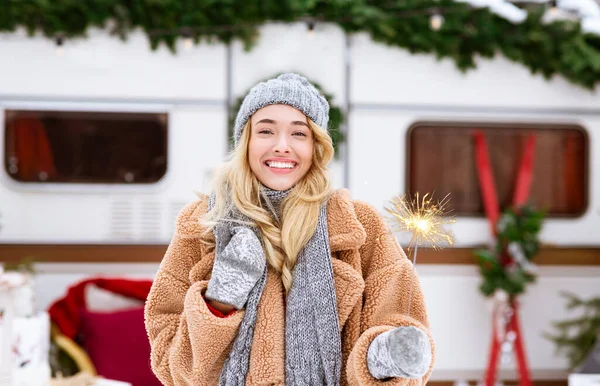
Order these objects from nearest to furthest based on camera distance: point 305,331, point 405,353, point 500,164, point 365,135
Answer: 1. point 405,353
2. point 305,331
3. point 365,135
4. point 500,164

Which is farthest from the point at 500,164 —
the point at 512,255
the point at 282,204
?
the point at 282,204

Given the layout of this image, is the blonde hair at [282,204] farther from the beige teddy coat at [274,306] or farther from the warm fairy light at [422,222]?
the warm fairy light at [422,222]

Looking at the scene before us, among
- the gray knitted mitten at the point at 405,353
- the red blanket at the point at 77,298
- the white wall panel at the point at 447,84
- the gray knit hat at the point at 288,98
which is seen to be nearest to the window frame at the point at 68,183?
the red blanket at the point at 77,298

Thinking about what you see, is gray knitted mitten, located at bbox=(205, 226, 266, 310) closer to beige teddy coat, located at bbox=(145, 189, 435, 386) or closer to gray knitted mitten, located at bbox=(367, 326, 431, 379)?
beige teddy coat, located at bbox=(145, 189, 435, 386)

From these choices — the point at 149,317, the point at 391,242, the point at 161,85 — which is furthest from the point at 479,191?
the point at 149,317

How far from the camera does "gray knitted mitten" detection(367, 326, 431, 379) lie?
1.58 m

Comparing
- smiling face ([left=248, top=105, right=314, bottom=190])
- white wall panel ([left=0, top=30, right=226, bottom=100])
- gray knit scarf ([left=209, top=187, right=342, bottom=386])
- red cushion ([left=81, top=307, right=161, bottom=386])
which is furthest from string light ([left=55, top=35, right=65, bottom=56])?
gray knit scarf ([left=209, top=187, right=342, bottom=386])

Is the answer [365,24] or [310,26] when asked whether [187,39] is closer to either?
[310,26]

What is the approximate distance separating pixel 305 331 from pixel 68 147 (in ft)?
10.9

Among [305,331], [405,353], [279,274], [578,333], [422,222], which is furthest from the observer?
[578,333]

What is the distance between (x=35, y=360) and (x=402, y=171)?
2.91 meters

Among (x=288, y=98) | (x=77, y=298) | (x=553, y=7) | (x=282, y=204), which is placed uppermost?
(x=553, y=7)

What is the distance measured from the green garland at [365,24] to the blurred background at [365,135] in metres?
0.01

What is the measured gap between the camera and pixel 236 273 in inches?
71.0
